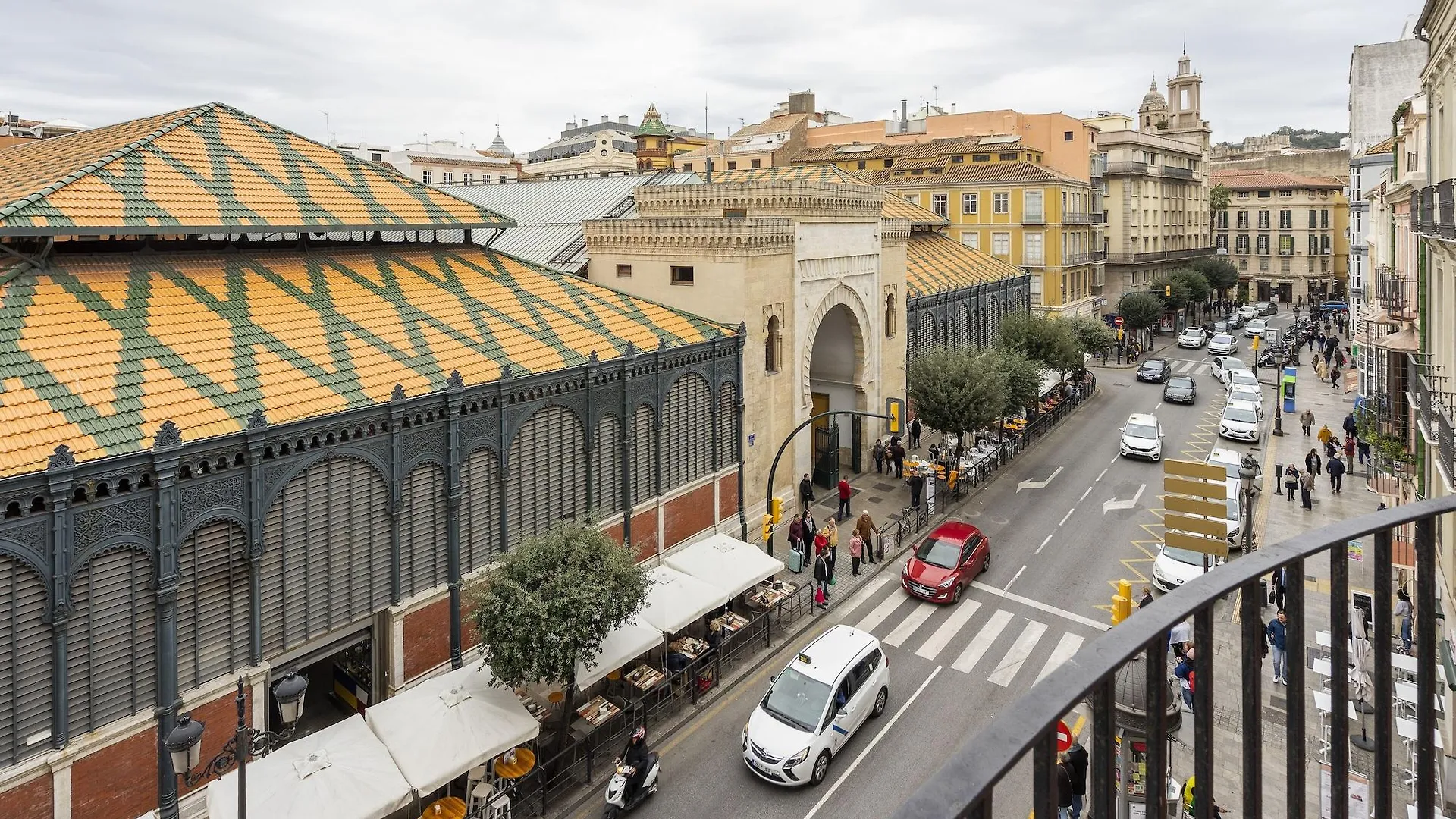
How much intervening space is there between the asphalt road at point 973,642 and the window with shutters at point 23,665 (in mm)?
8780

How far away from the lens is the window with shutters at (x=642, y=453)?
23.5 meters

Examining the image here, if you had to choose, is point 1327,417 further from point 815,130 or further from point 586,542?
point 815,130

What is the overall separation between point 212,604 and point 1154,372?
54.3 m

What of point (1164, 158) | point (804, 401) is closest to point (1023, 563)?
point (804, 401)

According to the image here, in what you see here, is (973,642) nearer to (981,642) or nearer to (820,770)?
(981,642)

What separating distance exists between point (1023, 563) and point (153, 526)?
75.0 ft

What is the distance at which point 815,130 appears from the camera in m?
82.7

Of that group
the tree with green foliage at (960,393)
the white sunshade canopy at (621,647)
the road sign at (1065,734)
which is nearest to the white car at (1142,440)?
the tree with green foliage at (960,393)

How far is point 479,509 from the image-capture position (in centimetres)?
1948

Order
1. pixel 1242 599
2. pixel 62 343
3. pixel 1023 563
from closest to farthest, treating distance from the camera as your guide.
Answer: pixel 1242 599, pixel 62 343, pixel 1023 563

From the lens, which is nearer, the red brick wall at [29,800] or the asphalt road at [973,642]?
the red brick wall at [29,800]

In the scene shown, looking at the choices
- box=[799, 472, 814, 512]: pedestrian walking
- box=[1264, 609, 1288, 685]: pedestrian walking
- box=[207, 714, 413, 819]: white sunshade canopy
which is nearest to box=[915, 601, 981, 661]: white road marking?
box=[1264, 609, 1288, 685]: pedestrian walking

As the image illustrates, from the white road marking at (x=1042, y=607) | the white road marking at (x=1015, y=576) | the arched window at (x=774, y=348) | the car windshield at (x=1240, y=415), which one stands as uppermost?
the arched window at (x=774, y=348)

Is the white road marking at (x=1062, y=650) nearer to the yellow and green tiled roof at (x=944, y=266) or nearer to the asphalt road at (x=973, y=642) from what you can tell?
the asphalt road at (x=973, y=642)
